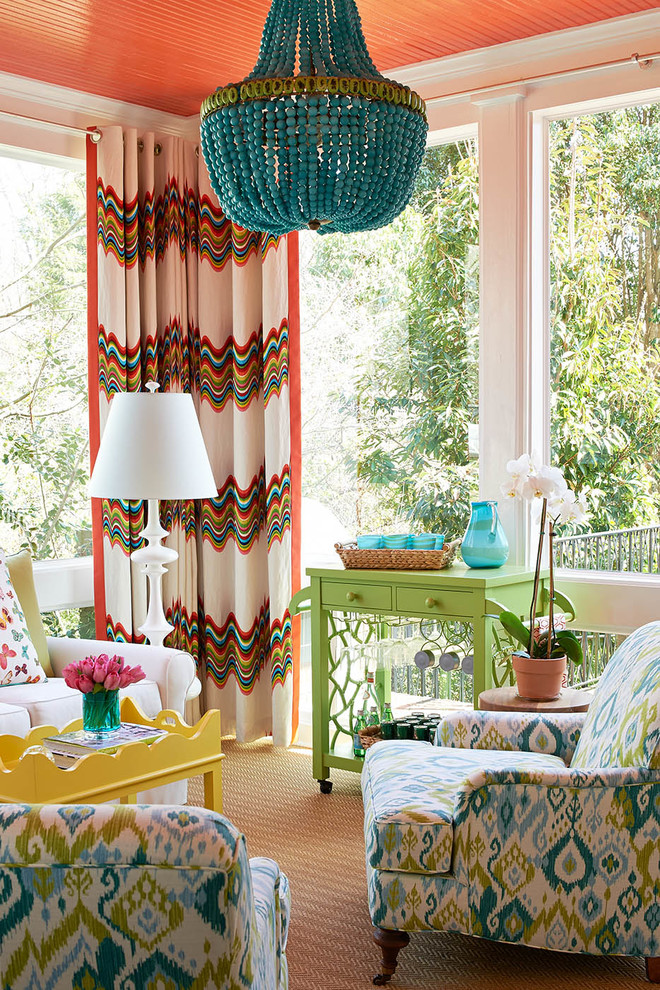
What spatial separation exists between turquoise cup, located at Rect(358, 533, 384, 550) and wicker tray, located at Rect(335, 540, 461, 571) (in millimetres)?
28

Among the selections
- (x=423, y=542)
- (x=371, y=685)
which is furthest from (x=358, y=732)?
(x=423, y=542)

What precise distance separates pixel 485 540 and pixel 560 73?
5.47 feet

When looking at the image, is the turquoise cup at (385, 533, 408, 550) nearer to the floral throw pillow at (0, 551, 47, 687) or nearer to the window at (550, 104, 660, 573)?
the window at (550, 104, 660, 573)

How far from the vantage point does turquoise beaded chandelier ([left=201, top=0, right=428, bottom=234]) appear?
7.94 feet

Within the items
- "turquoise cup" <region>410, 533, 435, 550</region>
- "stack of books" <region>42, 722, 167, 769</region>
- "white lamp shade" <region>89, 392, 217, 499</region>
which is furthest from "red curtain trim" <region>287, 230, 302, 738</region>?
"stack of books" <region>42, 722, 167, 769</region>

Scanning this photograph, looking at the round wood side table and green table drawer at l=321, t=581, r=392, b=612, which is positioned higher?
green table drawer at l=321, t=581, r=392, b=612

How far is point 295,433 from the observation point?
4812 millimetres

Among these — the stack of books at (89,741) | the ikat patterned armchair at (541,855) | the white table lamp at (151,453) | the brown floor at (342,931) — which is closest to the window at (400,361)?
the white table lamp at (151,453)

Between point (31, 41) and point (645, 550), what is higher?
point (31, 41)

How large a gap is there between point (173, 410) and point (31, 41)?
4.57 ft

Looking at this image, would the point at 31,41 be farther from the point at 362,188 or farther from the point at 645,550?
the point at 645,550

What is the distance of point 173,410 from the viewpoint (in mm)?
4129

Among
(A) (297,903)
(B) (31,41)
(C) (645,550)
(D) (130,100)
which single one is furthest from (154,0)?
(A) (297,903)

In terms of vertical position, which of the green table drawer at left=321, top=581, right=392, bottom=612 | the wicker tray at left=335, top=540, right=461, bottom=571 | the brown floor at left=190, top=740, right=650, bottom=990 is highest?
the wicker tray at left=335, top=540, right=461, bottom=571
